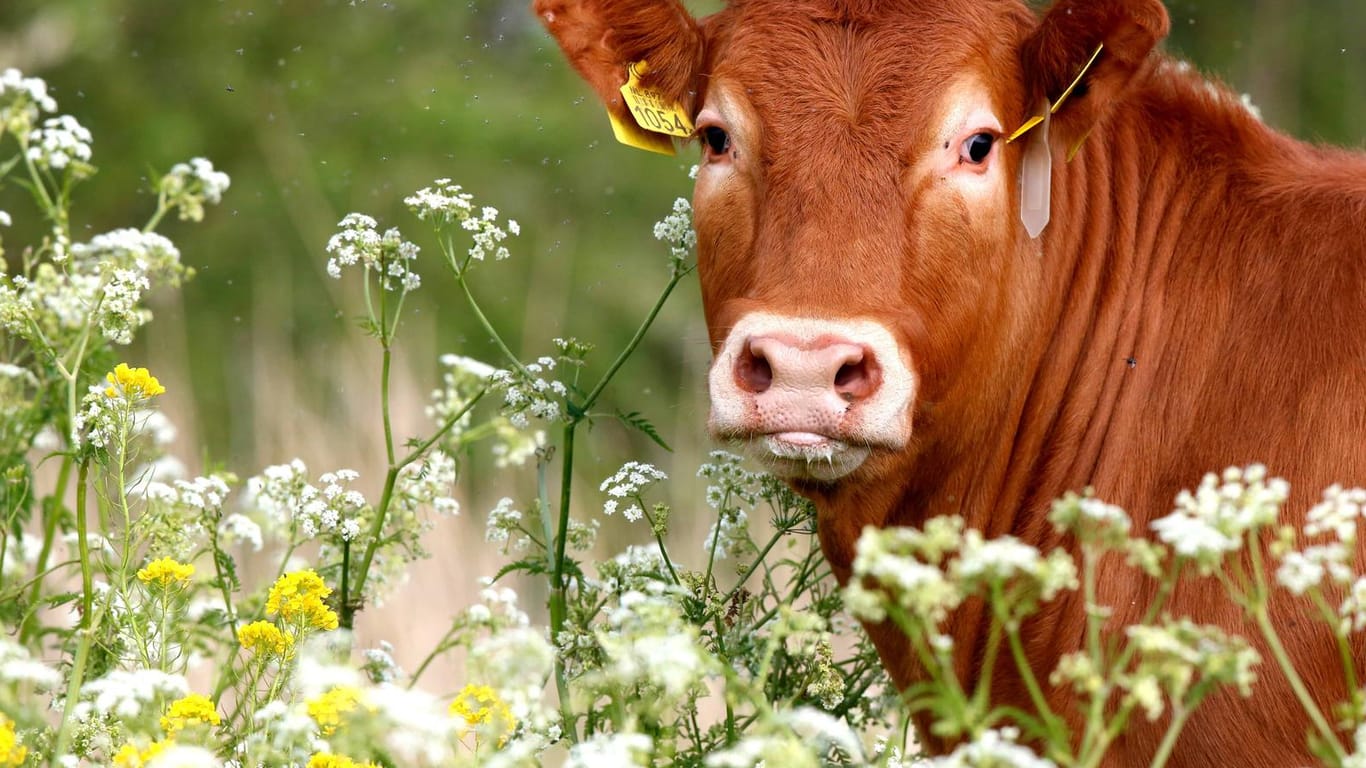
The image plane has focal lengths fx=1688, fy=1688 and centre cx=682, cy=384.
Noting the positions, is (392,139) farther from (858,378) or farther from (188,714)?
(188,714)

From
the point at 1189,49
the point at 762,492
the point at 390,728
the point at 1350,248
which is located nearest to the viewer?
the point at 390,728

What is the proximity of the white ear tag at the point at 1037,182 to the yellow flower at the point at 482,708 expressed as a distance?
6.04 ft

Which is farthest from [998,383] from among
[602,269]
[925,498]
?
[602,269]

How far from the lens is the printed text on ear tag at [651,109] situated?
15.6 ft

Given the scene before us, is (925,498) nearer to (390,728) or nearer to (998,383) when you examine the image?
(998,383)

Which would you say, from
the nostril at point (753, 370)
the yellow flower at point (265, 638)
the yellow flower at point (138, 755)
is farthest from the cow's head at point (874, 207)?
the yellow flower at point (138, 755)

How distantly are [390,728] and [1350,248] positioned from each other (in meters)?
2.57

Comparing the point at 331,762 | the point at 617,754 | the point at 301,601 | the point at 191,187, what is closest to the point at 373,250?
the point at 191,187

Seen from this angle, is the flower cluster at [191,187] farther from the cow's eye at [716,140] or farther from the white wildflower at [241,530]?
the cow's eye at [716,140]

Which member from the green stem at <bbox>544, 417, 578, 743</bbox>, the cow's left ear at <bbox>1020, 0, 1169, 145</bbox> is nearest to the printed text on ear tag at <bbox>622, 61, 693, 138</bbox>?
the green stem at <bbox>544, 417, 578, 743</bbox>

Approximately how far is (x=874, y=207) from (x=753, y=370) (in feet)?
1.73

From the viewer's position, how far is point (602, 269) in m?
13.4

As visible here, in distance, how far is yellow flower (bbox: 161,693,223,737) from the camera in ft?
10.8

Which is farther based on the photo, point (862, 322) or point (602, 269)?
point (602, 269)
